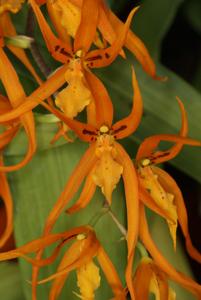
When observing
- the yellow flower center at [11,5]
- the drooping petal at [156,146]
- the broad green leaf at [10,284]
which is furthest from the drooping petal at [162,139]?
the broad green leaf at [10,284]

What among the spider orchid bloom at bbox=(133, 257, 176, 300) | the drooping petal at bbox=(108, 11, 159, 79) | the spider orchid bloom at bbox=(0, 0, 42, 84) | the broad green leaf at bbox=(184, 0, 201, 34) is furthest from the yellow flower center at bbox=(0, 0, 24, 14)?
the broad green leaf at bbox=(184, 0, 201, 34)

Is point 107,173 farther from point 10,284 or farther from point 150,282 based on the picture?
point 10,284

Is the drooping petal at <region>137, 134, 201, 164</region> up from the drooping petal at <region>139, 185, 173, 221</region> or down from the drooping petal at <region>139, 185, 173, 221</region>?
up

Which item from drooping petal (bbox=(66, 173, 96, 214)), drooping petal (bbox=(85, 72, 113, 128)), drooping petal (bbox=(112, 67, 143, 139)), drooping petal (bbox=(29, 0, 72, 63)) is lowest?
drooping petal (bbox=(66, 173, 96, 214))

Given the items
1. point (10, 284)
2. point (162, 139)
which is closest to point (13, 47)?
point (162, 139)

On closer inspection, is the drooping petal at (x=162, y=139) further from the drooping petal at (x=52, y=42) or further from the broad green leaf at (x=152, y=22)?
the broad green leaf at (x=152, y=22)

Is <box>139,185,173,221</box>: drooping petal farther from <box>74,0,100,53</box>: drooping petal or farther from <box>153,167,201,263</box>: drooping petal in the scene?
<box>74,0,100,53</box>: drooping petal
